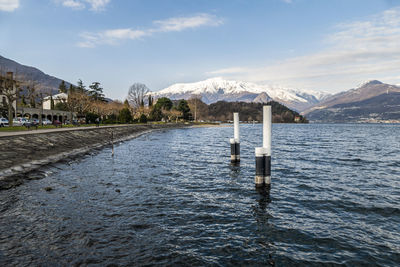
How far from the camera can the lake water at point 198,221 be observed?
8094mm

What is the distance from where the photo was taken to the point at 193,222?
10.8m

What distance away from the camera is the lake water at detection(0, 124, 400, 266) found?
8.09 metres

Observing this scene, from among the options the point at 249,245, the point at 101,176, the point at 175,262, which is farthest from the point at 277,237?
the point at 101,176

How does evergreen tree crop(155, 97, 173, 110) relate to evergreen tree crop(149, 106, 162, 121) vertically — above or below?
above

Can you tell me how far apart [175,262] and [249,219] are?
4.55 metres

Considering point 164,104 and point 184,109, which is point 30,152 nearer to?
point 164,104

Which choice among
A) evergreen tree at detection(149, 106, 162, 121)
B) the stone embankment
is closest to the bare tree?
evergreen tree at detection(149, 106, 162, 121)

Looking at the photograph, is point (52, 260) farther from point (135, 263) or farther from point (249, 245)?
point (249, 245)

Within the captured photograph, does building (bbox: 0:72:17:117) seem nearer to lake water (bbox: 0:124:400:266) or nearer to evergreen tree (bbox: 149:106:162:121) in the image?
lake water (bbox: 0:124:400:266)

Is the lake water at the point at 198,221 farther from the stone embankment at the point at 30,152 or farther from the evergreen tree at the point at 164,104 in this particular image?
the evergreen tree at the point at 164,104

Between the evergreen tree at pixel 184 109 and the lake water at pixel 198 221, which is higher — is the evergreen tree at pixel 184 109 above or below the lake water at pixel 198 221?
above

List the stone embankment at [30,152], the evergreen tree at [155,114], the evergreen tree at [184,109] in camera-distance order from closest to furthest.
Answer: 1. the stone embankment at [30,152]
2. the evergreen tree at [155,114]
3. the evergreen tree at [184,109]

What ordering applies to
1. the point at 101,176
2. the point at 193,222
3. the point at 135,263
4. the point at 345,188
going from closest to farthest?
the point at 135,263 → the point at 193,222 → the point at 345,188 → the point at 101,176

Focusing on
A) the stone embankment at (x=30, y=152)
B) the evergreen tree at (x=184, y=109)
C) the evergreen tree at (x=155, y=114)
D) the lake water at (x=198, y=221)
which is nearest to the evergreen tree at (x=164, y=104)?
the evergreen tree at (x=184, y=109)
